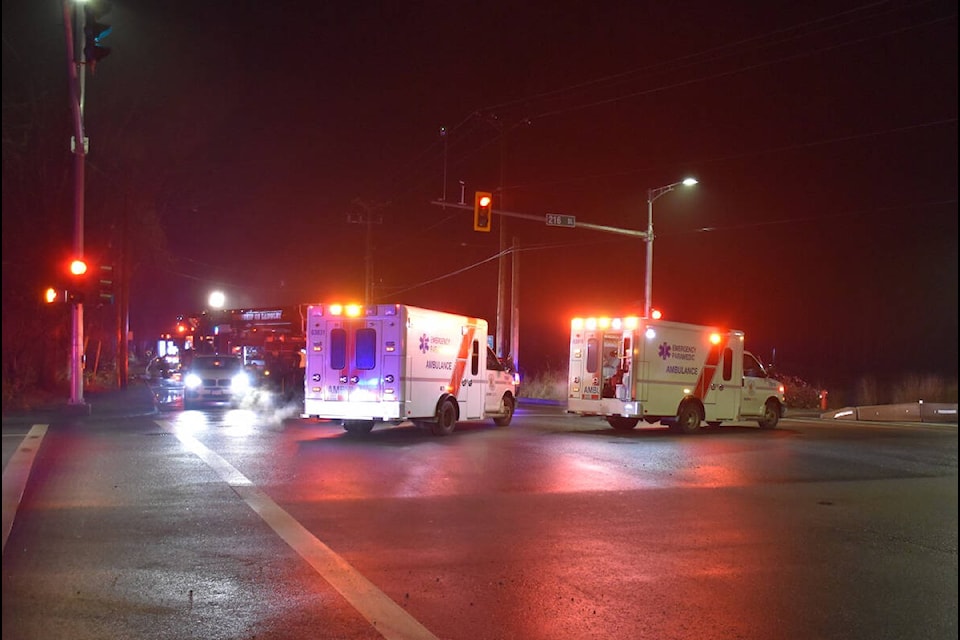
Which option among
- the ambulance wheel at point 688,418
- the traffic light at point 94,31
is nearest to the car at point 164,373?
the ambulance wheel at point 688,418

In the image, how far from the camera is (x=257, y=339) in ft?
104

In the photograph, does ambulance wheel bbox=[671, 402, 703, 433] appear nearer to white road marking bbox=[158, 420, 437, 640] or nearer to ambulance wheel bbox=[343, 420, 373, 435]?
ambulance wheel bbox=[343, 420, 373, 435]

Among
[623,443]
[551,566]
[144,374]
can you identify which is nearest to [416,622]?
[551,566]

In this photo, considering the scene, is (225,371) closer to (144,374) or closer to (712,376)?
(712,376)

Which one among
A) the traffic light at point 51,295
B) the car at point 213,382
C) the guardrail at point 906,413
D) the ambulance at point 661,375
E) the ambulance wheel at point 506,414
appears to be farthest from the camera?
the guardrail at point 906,413

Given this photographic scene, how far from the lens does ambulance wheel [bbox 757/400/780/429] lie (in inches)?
795

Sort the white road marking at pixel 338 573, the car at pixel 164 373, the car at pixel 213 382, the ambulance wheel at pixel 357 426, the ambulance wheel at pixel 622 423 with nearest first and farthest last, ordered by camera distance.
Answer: the white road marking at pixel 338 573 → the ambulance wheel at pixel 357 426 → the ambulance wheel at pixel 622 423 → the car at pixel 213 382 → the car at pixel 164 373

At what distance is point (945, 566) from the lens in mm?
6852

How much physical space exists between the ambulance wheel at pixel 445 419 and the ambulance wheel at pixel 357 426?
1382 millimetres

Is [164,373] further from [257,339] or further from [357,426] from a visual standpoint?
[357,426]

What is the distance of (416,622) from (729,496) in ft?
19.7

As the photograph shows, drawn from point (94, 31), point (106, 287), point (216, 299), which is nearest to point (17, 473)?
point (94, 31)

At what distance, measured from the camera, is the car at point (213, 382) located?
23359 mm

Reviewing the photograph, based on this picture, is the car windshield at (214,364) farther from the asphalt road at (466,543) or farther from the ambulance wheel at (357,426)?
the asphalt road at (466,543)
